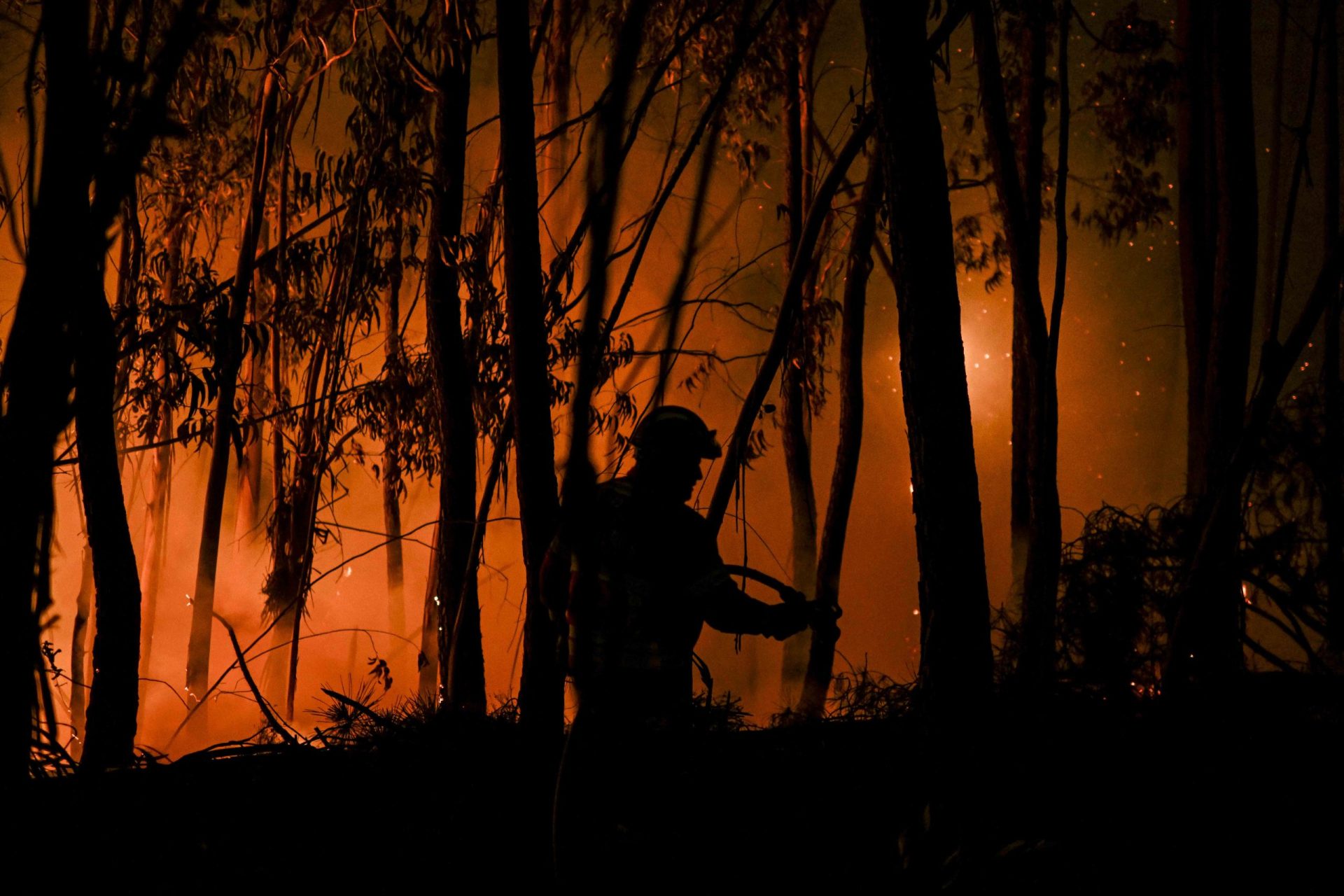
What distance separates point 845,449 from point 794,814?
284 cm

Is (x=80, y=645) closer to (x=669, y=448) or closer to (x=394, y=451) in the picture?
(x=394, y=451)

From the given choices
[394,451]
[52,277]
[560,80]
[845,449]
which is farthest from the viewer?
[845,449]

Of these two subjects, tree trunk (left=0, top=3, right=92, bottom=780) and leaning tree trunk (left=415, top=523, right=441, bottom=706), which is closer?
tree trunk (left=0, top=3, right=92, bottom=780)

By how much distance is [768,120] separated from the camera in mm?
5215

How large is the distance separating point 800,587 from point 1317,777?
359cm

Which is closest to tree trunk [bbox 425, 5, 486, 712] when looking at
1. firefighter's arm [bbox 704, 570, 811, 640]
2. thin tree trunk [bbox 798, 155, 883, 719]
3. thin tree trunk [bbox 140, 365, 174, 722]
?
firefighter's arm [bbox 704, 570, 811, 640]

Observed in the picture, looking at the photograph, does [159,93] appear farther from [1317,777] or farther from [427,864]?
[1317,777]

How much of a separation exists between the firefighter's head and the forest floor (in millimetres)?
671

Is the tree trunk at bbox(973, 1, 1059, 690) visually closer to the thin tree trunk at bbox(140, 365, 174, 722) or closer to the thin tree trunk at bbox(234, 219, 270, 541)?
the thin tree trunk at bbox(234, 219, 270, 541)

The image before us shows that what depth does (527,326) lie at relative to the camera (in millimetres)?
1811

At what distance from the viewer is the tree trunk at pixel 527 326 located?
5.74 feet

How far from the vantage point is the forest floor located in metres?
1.51

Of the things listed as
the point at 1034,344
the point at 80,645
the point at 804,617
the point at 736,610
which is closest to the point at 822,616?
the point at 804,617

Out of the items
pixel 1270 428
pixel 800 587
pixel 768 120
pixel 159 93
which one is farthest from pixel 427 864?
pixel 768 120
